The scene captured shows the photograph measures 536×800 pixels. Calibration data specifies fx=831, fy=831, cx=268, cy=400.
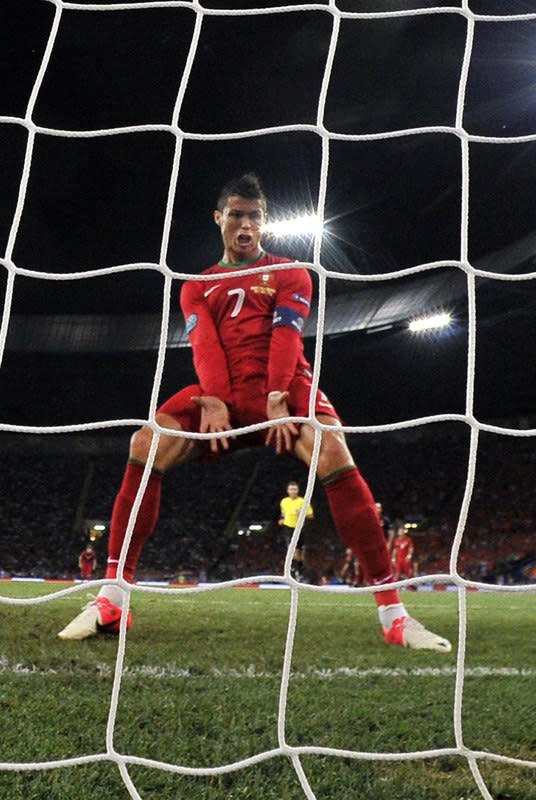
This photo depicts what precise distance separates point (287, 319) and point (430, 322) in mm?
5666

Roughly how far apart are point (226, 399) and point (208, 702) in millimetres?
640

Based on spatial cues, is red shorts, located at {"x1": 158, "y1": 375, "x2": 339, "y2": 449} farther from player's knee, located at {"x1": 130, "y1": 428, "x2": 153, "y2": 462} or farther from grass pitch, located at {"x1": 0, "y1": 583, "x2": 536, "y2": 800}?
grass pitch, located at {"x1": 0, "y1": 583, "x2": 536, "y2": 800}

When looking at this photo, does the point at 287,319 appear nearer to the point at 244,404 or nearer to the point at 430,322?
the point at 244,404

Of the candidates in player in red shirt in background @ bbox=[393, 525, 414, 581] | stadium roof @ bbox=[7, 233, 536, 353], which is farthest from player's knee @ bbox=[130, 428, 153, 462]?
stadium roof @ bbox=[7, 233, 536, 353]

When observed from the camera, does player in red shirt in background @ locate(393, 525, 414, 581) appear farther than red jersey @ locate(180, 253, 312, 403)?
Yes

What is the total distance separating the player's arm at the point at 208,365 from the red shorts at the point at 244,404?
0.02 meters

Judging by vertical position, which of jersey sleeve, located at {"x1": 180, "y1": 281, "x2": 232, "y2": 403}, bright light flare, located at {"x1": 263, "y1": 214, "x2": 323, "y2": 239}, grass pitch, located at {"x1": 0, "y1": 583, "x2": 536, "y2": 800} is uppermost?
bright light flare, located at {"x1": 263, "y1": 214, "x2": 323, "y2": 239}

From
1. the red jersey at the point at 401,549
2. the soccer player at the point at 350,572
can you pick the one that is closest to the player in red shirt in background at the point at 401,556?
the red jersey at the point at 401,549

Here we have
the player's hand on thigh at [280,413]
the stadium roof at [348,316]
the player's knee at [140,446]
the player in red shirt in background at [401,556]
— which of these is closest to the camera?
the player's hand on thigh at [280,413]

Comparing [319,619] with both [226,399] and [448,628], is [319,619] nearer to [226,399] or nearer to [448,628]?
[448,628]

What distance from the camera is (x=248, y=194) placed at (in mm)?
1840

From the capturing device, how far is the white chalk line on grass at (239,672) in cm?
128

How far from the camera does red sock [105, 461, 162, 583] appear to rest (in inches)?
59.0

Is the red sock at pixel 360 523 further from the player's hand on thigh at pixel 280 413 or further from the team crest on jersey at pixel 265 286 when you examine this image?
the team crest on jersey at pixel 265 286
